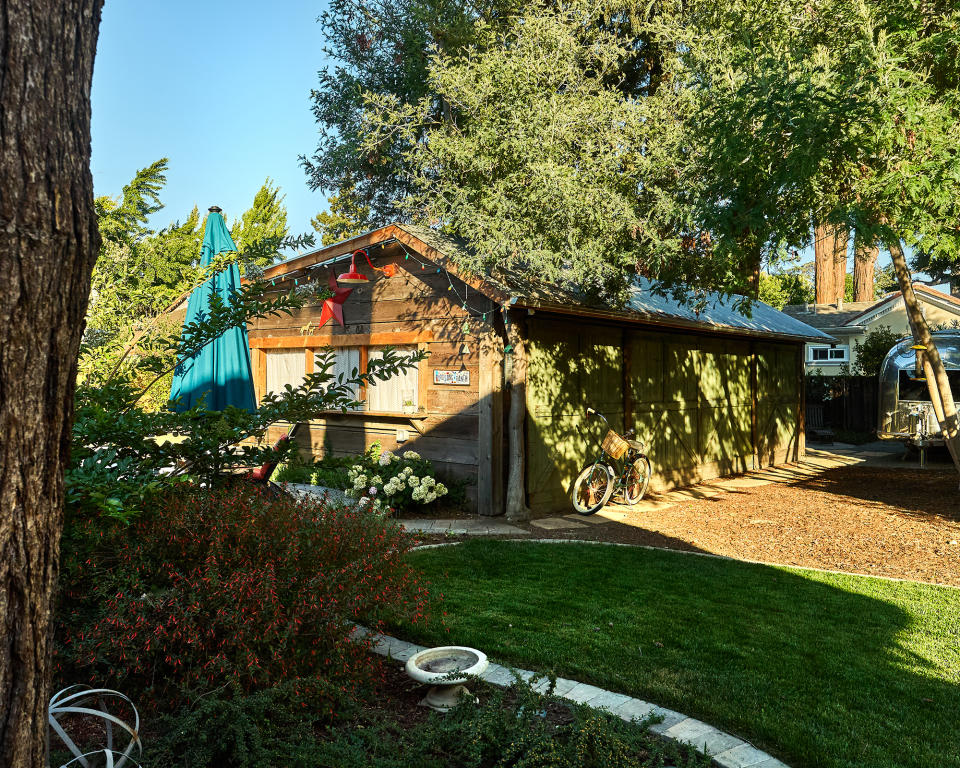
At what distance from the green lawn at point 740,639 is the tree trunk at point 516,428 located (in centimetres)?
148

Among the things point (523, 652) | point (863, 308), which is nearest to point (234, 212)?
point (523, 652)

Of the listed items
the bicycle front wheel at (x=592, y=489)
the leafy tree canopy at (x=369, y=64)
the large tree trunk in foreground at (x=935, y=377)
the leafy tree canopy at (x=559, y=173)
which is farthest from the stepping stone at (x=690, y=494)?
the leafy tree canopy at (x=369, y=64)

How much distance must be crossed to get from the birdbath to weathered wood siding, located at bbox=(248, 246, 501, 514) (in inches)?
196

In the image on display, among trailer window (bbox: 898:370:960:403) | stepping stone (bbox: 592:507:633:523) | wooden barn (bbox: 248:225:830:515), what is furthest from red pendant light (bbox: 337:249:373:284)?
trailer window (bbox: 898:370:960:403)

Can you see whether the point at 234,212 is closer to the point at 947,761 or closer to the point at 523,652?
the point at 523,652

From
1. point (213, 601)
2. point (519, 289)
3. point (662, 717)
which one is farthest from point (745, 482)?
point (213, 601)

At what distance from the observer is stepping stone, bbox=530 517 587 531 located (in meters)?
8.58

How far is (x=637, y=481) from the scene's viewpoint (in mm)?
10391

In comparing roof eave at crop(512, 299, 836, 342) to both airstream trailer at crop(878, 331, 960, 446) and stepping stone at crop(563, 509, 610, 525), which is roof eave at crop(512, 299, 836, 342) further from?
airstream trailer at crop(878, 331, 960, 446)

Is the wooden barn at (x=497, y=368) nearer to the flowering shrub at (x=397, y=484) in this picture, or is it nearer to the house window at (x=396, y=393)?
the house window at (x=396, y=393)

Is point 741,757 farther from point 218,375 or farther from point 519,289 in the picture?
point 218,375

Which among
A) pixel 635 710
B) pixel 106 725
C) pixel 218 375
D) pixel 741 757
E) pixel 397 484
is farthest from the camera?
pixel 397 484

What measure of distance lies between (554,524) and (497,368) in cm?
204

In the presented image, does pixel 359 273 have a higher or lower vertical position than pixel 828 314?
lower
